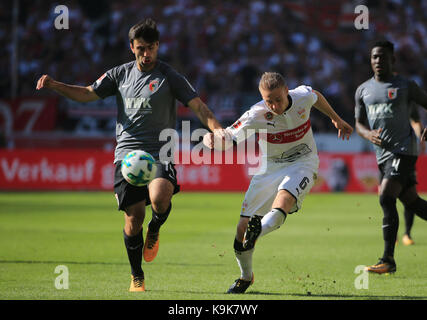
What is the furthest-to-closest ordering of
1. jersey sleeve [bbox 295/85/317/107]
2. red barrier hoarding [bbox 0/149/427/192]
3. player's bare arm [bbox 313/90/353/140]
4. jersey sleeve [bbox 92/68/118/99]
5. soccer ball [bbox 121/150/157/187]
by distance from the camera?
red barrier hoarding [bbox 0/149/427/192] < player's bare arm [bbox 313/90/353/140] < jersey sleeve [bbox 295/85/317/107] < jersey sleeve [bbox 92/68/118/99] < soccer ball [bbox 121/150/157/187]

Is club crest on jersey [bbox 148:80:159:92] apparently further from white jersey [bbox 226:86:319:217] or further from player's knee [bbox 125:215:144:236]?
player's knee [bbox 125:215:144:236]

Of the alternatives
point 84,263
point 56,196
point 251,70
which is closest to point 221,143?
point 84,263

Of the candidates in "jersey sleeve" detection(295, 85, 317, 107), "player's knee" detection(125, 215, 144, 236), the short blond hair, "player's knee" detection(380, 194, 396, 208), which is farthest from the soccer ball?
"player's knee" detection(380, 194, 396, 208)

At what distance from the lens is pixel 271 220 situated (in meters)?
6.30

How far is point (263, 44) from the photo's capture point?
82.0 feet

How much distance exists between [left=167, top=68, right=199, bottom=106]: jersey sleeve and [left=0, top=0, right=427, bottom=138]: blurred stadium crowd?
16.5 metres

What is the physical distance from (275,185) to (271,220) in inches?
23.3

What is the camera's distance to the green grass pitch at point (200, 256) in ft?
21.3

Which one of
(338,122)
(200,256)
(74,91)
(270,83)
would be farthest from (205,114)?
(200,256)

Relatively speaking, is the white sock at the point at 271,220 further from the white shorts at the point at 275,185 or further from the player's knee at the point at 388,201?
the player's knee at the point at 388,201

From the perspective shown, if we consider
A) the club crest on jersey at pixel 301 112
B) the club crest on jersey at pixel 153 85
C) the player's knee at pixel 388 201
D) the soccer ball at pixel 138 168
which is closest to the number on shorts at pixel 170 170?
the soccer ball at pixel 138 168

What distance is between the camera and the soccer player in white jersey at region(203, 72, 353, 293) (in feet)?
21.2
